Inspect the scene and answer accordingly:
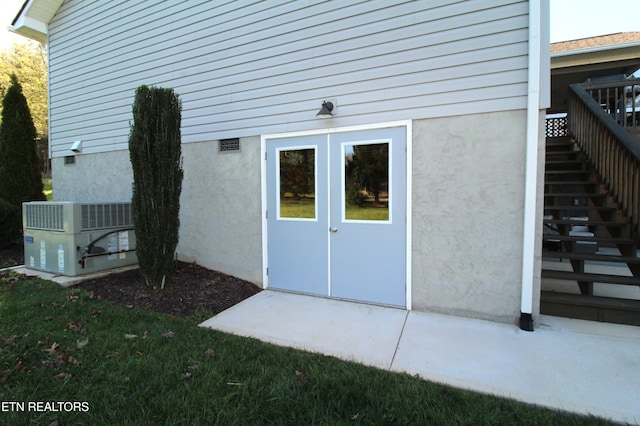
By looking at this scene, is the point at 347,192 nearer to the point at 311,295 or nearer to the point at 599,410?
the point at 311,295

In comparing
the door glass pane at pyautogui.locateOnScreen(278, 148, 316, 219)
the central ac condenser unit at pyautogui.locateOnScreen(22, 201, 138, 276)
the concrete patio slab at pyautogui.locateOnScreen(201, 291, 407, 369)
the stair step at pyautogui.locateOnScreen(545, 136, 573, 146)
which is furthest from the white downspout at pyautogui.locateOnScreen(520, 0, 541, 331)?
the central ac condenser unit at pyautogui.locateOnScreen(22, 201, 138, 276)

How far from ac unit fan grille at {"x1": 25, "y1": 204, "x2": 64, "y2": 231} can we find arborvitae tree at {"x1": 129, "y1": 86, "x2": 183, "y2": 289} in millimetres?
1399

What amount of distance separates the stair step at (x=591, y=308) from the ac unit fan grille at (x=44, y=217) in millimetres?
6354

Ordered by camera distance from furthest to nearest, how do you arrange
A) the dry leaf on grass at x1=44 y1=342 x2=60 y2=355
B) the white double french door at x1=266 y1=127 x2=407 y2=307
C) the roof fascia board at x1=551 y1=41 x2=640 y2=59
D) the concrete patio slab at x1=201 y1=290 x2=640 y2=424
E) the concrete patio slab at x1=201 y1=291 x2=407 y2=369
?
the roof fascia board at x1=551 y1=41 x2=640 y2=59 < the white double french door at x1=266 y1=127 x2=407 y2=307 < the concrete patio slab at x1=201 y1=291 x2=407 y2=369 < the dry leaf on grass at x1=44 y1=342 x2=60 y2=355 < the concrete patio slab at x1=201 y1=290 x2=640 y2=424

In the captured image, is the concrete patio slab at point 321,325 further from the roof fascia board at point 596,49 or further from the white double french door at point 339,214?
the roof fascia board at point 596,49

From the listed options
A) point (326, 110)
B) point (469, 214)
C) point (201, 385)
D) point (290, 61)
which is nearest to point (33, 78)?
point (290, 61)

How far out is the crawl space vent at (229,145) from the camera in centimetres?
509

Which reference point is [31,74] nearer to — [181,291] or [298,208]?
[181,291]

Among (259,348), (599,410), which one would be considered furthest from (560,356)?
(259,348)

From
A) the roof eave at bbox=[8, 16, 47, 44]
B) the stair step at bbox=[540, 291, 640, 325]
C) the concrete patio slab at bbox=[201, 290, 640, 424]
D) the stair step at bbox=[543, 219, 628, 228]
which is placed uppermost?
the roof eave at bbox=[8, 16, 47, 44]

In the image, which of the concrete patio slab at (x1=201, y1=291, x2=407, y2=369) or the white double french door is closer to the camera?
the concrete patio slab at (x1=201, y1=291, x2=407, y2=369)

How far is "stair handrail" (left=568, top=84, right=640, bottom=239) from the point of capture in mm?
3918

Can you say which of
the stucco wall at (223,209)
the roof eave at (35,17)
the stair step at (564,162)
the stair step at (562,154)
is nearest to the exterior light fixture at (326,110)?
the stucco wall at (223,209)

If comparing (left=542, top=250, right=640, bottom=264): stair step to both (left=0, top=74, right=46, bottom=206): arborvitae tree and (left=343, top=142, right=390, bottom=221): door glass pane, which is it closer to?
(left=343, top=142, right=390, bottom=221): door glass pane
